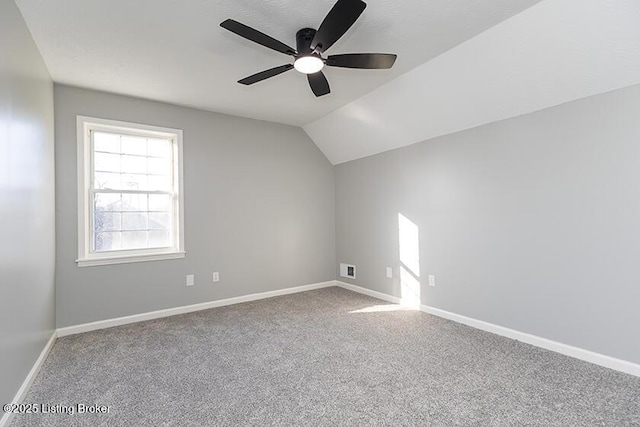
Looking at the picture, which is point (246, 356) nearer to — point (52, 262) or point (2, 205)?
point (2, 205)

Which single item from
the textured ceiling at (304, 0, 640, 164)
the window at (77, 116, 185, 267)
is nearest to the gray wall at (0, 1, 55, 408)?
the window at (77, 116, 185, 267)

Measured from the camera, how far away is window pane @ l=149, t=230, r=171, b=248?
12.1 feet

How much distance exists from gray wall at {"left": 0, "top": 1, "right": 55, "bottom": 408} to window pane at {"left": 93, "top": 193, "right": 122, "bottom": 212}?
0.52 m

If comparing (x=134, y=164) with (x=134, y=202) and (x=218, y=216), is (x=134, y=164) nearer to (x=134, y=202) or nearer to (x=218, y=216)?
(x=134, y=202)

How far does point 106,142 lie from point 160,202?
844 mm

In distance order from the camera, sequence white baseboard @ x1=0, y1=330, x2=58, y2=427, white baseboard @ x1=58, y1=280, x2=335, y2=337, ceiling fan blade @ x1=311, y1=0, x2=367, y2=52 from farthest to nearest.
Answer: white baseboard @ x1=58, y1=280, x2=335, y2=337 < white baseboard @ x1=0, y1=330, x2=58, y2=427 < ceiling fan blade @ x1=311, y1=0, x2=367, y2=52

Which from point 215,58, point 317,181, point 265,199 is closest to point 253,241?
point 265,199

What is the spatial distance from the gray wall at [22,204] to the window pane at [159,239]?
38.1 inches

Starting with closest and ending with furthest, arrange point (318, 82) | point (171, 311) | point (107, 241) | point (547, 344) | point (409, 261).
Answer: point (318, 82), point (547, 344), point (107, 241), point (171, 311), point (409, 261)

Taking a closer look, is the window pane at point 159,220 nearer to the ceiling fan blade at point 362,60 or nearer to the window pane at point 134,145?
the window pane at point 134,145

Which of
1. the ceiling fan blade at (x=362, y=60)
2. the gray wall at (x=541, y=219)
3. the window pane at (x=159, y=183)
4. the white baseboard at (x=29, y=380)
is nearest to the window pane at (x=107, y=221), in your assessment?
the window pane at (x=159, y=183)

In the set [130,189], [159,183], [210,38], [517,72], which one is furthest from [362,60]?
[130,189]

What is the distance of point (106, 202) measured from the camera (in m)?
3.43

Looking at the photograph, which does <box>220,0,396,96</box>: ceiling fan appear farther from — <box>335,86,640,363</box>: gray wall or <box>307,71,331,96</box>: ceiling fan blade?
<box>335,86,640,363</box>: gray wall
